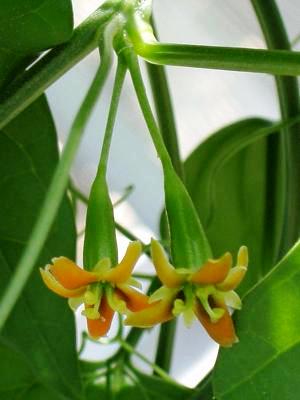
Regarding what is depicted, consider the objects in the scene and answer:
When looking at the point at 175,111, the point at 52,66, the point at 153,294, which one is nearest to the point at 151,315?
the point at 153,294

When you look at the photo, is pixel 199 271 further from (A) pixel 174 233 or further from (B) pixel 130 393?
(B) pixel 130 393

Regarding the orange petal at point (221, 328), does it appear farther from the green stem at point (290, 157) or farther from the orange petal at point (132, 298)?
the green stem at point (290, 157)

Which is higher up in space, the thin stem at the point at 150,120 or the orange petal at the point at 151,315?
the thin stem at the point at 150,120

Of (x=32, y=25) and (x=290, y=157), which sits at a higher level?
(x=32, y=25)

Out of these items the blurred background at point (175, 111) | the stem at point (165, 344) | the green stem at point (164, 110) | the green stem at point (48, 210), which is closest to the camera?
the green stem at point (48, 210)

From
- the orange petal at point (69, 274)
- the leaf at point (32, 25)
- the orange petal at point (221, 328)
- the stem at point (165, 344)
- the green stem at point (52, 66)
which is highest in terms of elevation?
the leaf at point (32, 25)

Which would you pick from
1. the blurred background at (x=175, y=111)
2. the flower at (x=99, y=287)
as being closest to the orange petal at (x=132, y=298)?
the flower at (x=99, y=287)

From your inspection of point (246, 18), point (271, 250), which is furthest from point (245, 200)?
point (246, 18)

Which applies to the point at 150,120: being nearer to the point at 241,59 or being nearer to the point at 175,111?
the point at 241,59
